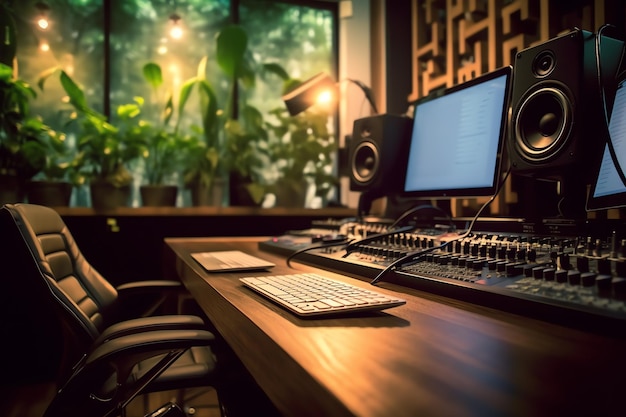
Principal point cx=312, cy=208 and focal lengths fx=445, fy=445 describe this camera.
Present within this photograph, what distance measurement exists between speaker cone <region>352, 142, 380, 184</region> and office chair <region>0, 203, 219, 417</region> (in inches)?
34.2

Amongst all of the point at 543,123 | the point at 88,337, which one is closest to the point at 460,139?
the point at 543,123

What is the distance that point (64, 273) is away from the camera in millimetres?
1142

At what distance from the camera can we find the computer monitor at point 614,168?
82 cm

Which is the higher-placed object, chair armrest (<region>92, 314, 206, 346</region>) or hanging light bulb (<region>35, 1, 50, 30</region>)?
hanging light bulb (<region>35, 1, 50, 30</region>)

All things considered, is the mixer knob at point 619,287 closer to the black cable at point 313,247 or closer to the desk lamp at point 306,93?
the black cable at point 313,247

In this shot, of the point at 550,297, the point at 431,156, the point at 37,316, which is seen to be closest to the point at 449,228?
the point at 431,156

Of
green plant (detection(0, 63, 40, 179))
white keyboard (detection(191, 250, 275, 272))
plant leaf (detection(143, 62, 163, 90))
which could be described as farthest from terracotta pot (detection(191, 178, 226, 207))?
white keyboard (detection(191, 250, 275, 272))

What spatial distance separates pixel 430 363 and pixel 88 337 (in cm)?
81

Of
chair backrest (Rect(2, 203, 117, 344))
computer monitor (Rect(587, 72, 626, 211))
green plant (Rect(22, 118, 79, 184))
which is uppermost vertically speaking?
green plant (Rect(22, 118, 79, 184))

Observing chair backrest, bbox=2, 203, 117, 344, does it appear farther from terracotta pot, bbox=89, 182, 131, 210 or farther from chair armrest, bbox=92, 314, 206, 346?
terracotta pot, bbox=89, 182, 131, 210

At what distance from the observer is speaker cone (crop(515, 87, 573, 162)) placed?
2.95 feet

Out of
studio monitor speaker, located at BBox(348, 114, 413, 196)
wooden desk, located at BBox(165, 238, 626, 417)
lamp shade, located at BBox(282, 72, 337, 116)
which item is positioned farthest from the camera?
lamp shade, located at BBox(282, 72, 337, 116)

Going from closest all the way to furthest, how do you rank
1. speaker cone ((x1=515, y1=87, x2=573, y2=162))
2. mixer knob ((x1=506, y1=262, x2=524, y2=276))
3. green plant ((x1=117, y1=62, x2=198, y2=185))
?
mixer knob ((x1=506, y1=262, x2=524, y2=276)), speaker cone ((x1=515, y1=87, x2=573, y2=162)), green plant ((x1=117, y1=62, x2=198, y2=185))

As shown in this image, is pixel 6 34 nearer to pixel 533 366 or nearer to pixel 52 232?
pixel 52 232
